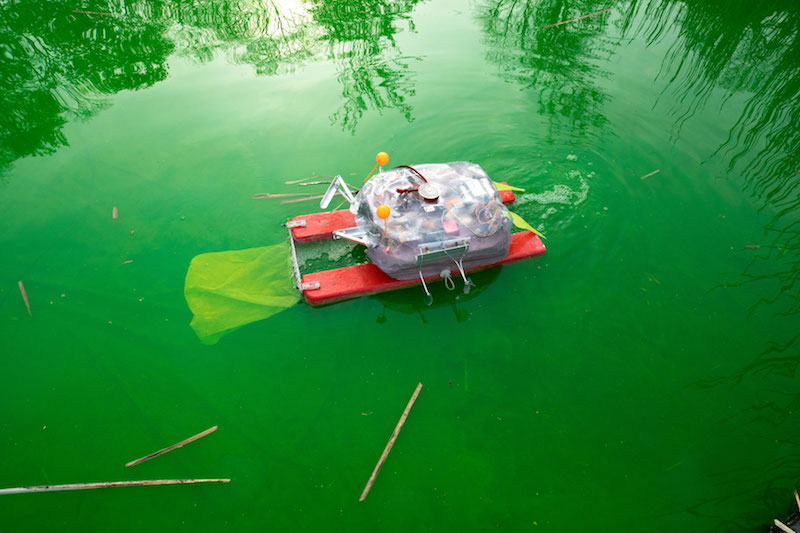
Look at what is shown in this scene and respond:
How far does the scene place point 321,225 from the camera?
3.88 meters

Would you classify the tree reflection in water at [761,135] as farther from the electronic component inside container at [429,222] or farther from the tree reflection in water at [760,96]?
the electronic component inside container at [429,222]

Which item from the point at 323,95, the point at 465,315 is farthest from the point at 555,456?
the point at 323,95

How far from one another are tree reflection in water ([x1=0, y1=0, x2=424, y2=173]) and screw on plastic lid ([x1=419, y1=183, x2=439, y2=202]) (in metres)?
2.10

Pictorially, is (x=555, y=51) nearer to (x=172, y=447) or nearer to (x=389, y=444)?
(x=389, y=444)

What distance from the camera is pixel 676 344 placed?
138 inches

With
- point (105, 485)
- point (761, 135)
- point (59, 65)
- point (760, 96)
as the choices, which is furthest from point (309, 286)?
point (760, 96)

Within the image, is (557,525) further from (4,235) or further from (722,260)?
(4,235)

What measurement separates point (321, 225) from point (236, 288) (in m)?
0.90

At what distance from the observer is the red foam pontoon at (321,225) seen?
3.83 m

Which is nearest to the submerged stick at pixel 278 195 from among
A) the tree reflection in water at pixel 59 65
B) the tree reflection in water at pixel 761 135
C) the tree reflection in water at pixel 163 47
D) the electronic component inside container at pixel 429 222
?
the electronic component inside container at pixel 429 222

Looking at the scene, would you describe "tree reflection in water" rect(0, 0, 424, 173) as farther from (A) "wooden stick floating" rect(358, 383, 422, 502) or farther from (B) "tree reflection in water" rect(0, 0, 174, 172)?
(A) "wooden stick floating" rect(358, 383, 422, 502)

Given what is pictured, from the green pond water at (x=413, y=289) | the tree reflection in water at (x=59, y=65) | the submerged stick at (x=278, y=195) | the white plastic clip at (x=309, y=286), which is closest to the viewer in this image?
the green pond water at (x=413, y=289)

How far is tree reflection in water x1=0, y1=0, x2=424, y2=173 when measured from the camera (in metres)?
5.20

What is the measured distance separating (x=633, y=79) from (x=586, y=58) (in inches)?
27.1
